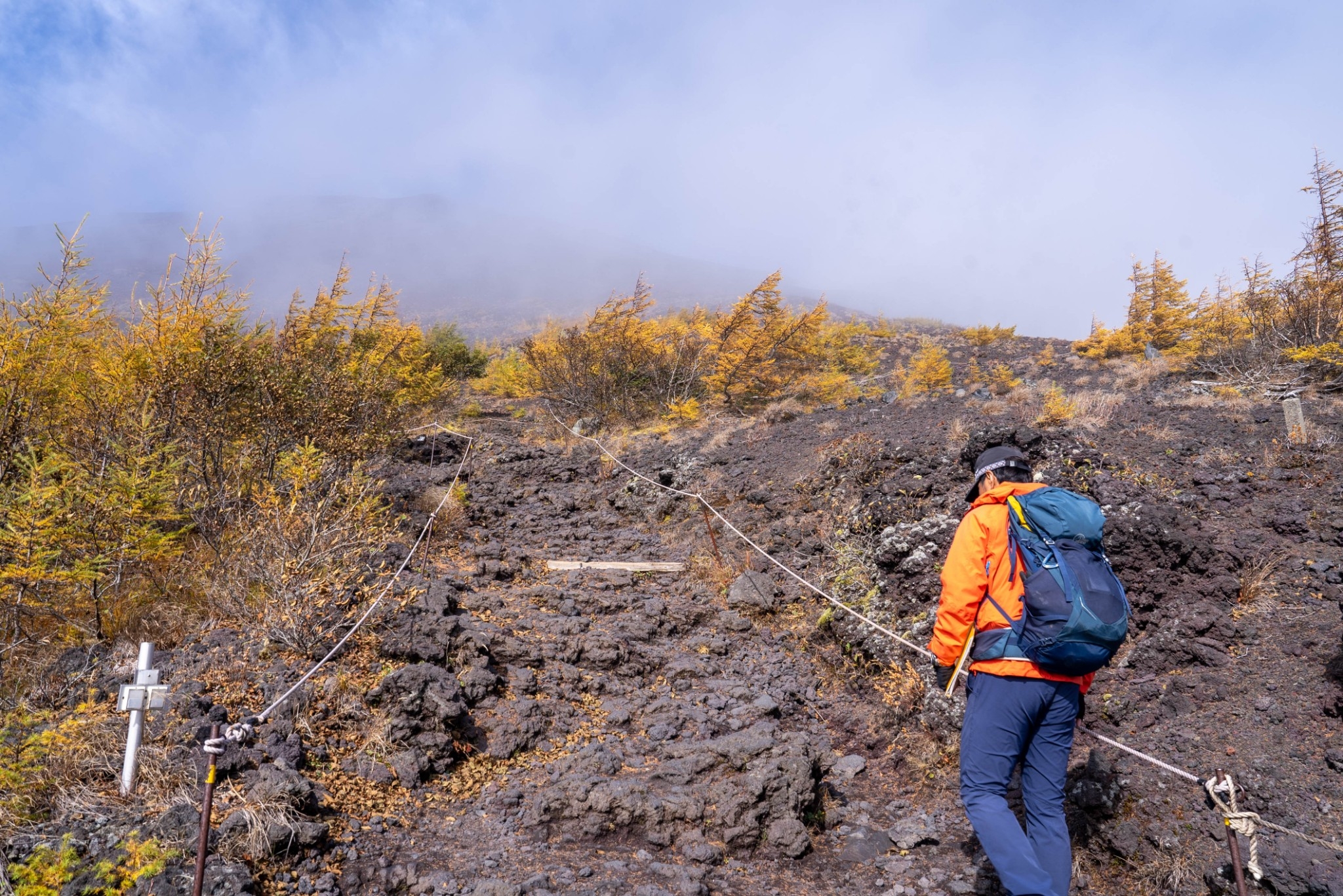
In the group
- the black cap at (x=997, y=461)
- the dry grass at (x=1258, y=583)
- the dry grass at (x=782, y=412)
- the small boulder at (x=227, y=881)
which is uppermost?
the dry grass at (x=782, y=412)

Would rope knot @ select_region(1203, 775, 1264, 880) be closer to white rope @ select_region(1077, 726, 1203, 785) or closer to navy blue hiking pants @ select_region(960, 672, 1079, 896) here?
white rope @ select_region(1077, 726, 1203, 785)

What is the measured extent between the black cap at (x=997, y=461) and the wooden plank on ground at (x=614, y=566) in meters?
4.61

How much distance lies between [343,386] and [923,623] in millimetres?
6343

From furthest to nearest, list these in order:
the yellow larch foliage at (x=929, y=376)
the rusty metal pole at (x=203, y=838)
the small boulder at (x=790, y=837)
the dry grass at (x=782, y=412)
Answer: the yellow larch foliage at (x=929, y=376), the dry grass at (x=782, y=412), the small boulder at (x=790, y=837), the rusty metal pole at (x=203, y=838)

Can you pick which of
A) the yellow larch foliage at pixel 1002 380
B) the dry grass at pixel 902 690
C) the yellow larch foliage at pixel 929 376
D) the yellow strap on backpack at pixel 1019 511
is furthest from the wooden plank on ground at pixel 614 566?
the yellow larch foliage at pixel 929 376

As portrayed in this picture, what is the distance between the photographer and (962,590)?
246 cm

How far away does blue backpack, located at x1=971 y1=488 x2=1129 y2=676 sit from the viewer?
2279 millimetres

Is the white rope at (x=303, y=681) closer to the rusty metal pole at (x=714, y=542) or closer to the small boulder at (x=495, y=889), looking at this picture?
the small boulder at (x=495, y=889)

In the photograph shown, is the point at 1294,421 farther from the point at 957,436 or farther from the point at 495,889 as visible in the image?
the point at 495,889

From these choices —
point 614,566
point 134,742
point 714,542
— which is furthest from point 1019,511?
point 614,566

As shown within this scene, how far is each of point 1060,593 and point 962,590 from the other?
0.32m

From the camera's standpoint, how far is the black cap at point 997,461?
268 cm

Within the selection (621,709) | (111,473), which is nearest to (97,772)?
(111,473)

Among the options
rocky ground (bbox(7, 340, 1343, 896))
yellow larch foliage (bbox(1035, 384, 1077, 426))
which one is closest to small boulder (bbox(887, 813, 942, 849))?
rocky ground (bbox(7, 340, 1343, 896))
